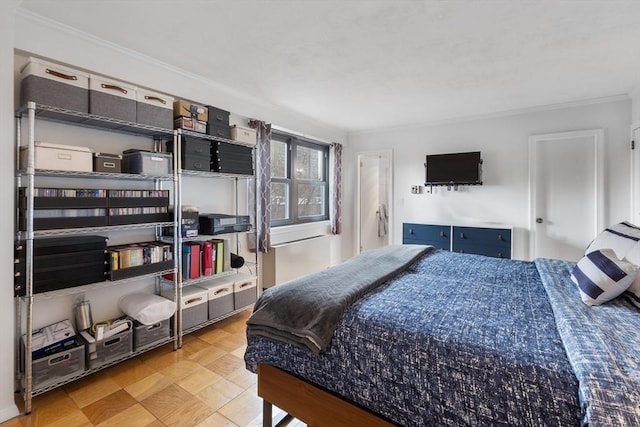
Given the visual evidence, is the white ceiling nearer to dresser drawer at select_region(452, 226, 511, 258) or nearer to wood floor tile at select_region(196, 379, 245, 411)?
dresser drawer at select_region(452, 226, 511, 258)

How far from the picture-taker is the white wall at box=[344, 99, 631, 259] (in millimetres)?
3447

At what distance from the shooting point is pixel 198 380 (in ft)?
6.82

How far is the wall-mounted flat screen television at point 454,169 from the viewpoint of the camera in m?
4.12

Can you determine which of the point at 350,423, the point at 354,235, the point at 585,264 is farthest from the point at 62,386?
the point at 354,235

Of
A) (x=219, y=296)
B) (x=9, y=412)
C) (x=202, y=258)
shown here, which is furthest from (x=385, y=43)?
(x=9, y=412)

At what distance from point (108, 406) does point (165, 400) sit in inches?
12.3

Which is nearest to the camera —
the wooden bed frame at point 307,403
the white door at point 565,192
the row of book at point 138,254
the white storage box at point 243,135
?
the wooden bed frame at point 307,403

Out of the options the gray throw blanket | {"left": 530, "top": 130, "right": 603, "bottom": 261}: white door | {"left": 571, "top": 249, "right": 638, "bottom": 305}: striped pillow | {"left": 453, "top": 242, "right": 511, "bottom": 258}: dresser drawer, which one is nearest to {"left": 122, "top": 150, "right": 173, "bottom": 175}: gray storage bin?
the gray throw blanket

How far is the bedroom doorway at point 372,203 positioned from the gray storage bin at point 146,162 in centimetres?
345

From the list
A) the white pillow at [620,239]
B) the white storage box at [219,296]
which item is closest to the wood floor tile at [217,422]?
the white storage box at [219,296]

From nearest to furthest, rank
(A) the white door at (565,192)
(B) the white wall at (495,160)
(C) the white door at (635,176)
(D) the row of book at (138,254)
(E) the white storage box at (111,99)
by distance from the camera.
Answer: (E) the white storage box at (111,99) < (D) the row of book at (138,254) < (C) the white door at (635,176) < (B) the white wall at (495,160) < (A) the white door at (565,192)

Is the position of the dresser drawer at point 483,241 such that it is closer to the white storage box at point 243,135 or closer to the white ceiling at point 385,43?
the white ceiling at point 385,43

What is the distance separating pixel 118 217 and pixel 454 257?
102 inches

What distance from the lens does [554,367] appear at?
3.22 feet
